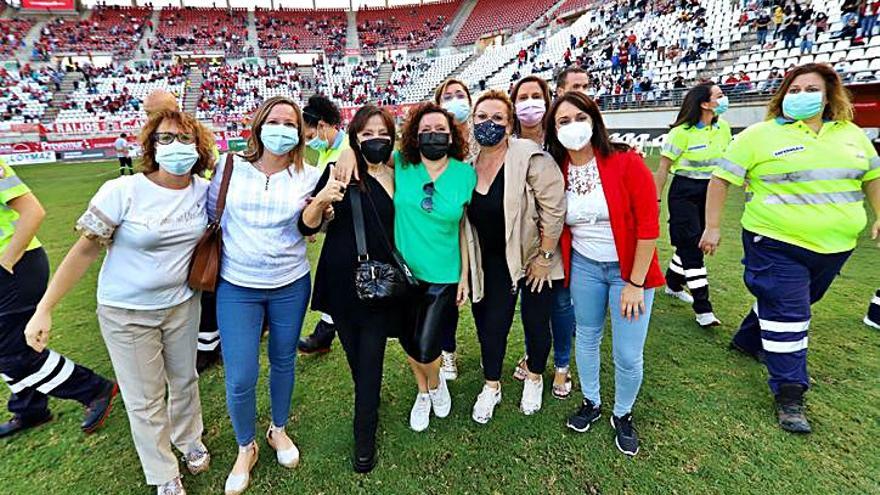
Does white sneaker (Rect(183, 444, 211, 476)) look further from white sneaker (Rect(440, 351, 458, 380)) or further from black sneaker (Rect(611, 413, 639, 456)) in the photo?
black sneaker (Rect(611, 413, 639, 456))

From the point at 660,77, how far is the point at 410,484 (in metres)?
20.2

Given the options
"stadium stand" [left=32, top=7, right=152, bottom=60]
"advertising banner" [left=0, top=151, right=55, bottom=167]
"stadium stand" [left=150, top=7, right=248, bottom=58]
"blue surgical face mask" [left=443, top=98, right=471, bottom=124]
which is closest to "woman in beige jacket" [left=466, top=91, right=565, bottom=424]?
"blue surgical face mask" [left=443, top=98, right=471, bottom=124]

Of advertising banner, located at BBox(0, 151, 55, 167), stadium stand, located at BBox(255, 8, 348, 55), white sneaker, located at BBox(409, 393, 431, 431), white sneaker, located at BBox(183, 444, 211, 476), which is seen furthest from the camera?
stadium stand, located at BBox(255, 8, 348, 55)

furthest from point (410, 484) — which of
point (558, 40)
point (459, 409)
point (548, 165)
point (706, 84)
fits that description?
point (558, 40)

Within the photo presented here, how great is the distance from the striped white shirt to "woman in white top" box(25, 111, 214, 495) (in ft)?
0.50

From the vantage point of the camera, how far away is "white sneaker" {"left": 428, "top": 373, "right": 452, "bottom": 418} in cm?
277

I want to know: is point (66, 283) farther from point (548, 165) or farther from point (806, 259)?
point (806, 259)

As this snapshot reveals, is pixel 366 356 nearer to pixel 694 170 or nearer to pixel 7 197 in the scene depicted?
pixel 7 197

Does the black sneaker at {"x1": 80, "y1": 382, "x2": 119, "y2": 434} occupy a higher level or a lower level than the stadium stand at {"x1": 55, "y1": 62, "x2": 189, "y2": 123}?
lower

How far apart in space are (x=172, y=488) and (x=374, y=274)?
150 centimetres

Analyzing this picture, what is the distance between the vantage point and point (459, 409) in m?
2.91

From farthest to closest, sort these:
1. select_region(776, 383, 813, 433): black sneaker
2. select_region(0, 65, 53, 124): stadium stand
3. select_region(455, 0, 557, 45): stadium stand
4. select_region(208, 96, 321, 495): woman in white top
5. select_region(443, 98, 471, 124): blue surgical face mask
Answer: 1. select_region(455, 0, 557, 45): stadium stand
2. select_region(0, 65, 53, 124): stadium stand
3. select_region(443, 98, 471, 124): blue surgical face mask
4. select_region(776, 383, 813, 433): black sneaker
5. select_region(208, 96, 321, 495): woman in white top

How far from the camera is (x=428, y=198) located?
2.28m

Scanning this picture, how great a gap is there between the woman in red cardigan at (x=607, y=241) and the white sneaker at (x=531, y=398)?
0.29m
